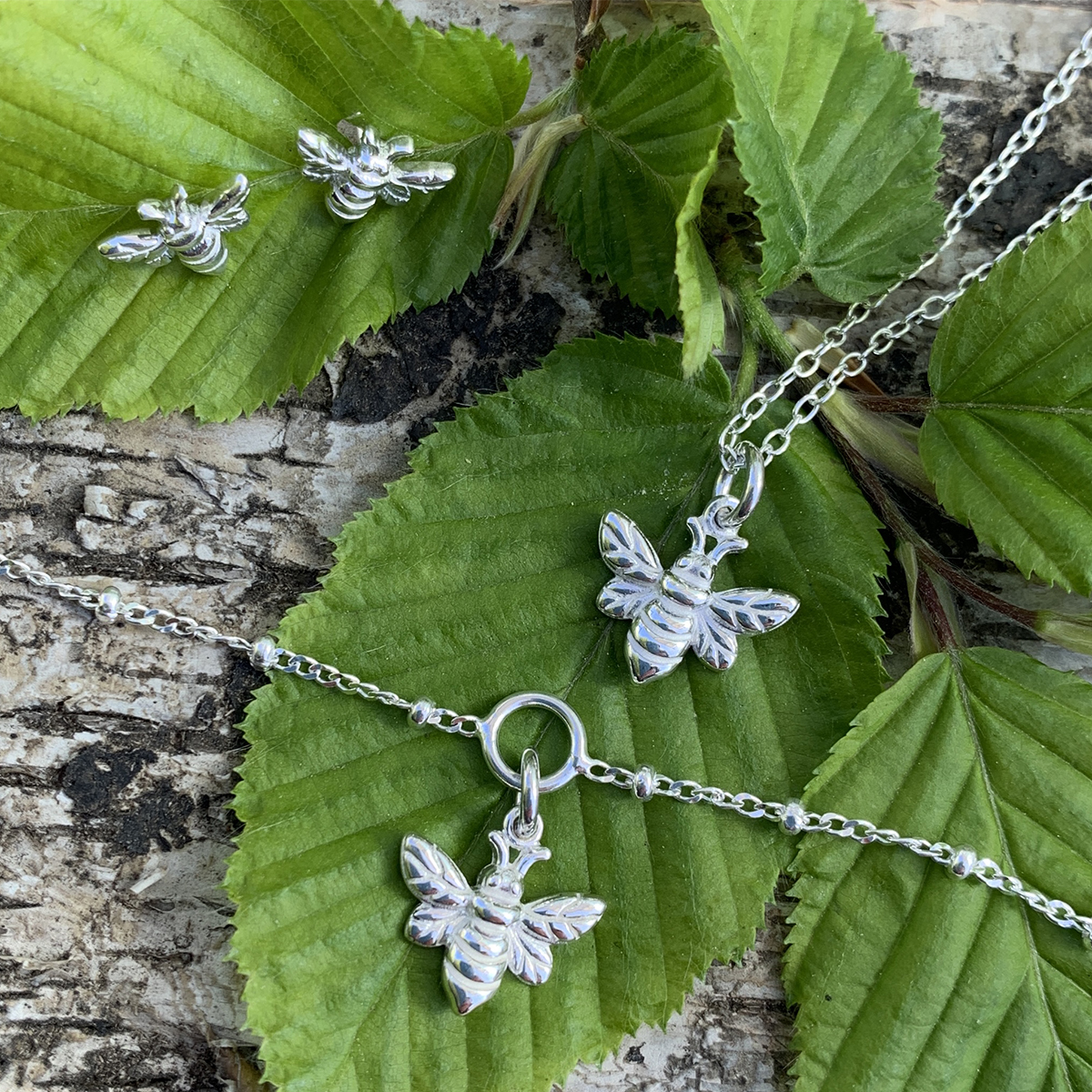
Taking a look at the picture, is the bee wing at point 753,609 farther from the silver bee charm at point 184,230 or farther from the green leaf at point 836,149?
the silver bee charm at point 184,230

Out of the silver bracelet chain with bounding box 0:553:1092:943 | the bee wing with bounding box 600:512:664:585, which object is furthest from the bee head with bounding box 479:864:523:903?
the bee wing with bounding box 600:512:664:585

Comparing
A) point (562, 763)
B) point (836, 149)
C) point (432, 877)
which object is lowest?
point (432, 877)

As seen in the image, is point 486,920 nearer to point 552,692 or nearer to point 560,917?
point 560,917

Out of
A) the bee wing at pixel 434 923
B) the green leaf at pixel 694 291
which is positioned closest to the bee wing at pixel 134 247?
the green leaf at pixel 694 291

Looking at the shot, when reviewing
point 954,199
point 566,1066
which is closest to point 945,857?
point 566,1066

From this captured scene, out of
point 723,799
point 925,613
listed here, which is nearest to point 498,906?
point 723,799

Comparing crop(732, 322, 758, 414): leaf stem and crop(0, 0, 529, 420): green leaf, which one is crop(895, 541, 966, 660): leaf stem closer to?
crop(732, 322, 758, 414): leaf stem

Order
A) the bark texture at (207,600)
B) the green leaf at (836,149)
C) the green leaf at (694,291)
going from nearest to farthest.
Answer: the green leaf at (694,291), the green leaf at (836,149), the bark texture at (207,600)
